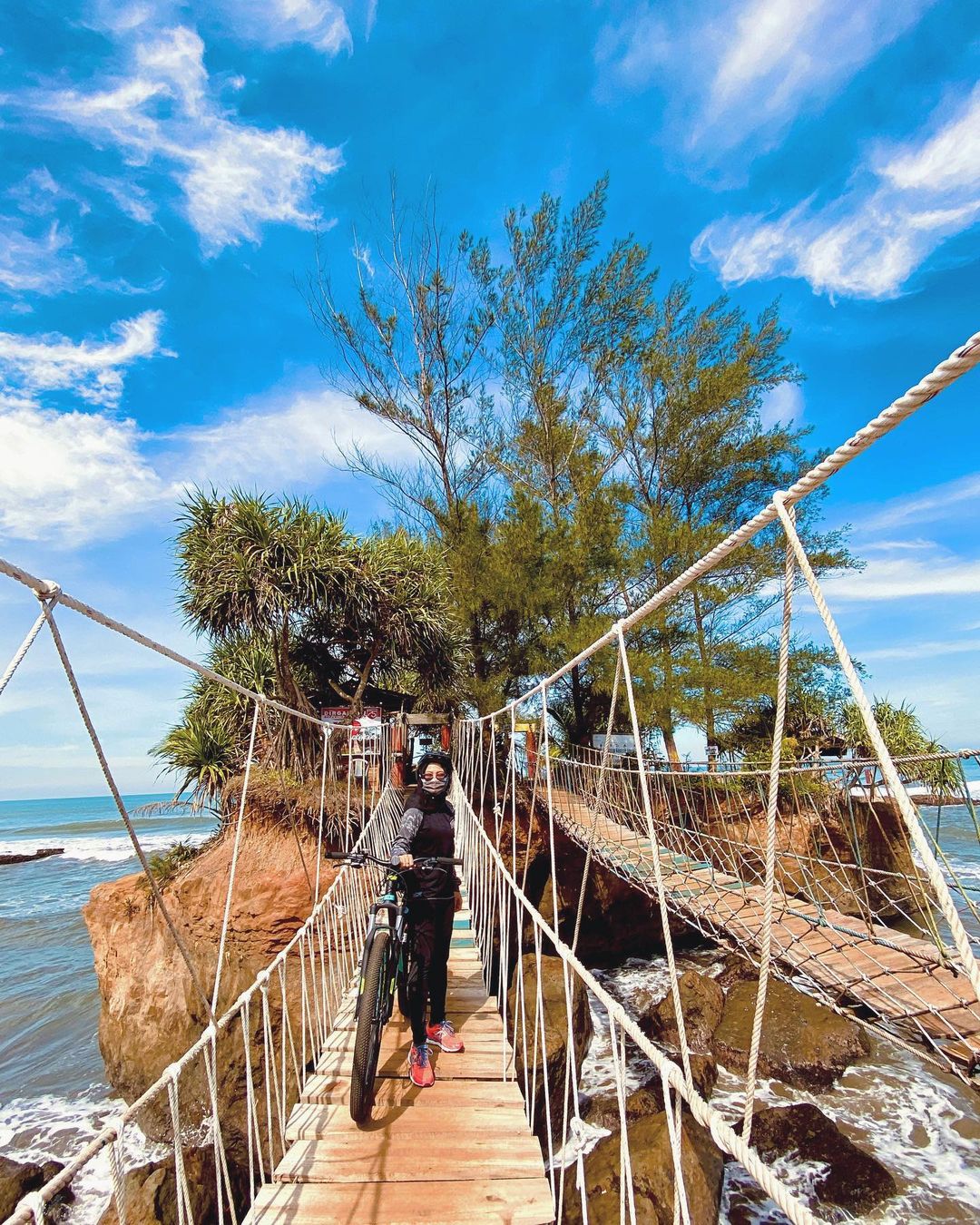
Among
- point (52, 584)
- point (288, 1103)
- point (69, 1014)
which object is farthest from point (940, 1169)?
point (69, 1014)

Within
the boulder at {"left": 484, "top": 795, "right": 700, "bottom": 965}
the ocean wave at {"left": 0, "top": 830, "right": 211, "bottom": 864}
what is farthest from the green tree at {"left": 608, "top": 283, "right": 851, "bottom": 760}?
the ocean wave at {"left": 0, "top": 830, "right": 211, "bottom": 864}

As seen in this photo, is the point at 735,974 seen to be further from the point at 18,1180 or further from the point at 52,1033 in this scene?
the point at 52,1033

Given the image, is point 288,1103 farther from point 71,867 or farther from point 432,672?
point 71,867

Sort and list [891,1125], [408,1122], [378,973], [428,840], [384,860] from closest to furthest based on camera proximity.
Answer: [408,1122] → [378,973] → [384,860] → [428,840] → [891,1125]

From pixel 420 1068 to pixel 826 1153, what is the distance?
11.3 ft

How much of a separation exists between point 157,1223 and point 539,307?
12.6 meters

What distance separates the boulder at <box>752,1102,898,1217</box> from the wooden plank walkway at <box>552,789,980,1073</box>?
1.48 metres

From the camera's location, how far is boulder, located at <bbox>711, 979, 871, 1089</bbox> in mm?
5031

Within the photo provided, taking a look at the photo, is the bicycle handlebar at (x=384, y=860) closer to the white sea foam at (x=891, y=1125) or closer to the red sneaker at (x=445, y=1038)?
Result: the red sneaker at (x=445, y=1038)

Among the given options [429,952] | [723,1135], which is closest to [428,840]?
[429,952]

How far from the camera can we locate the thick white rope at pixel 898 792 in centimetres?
74

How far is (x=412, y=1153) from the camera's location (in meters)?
1.97

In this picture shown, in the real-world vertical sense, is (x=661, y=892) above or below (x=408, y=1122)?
above

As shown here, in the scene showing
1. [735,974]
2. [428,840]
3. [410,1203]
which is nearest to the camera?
[410,1203]
